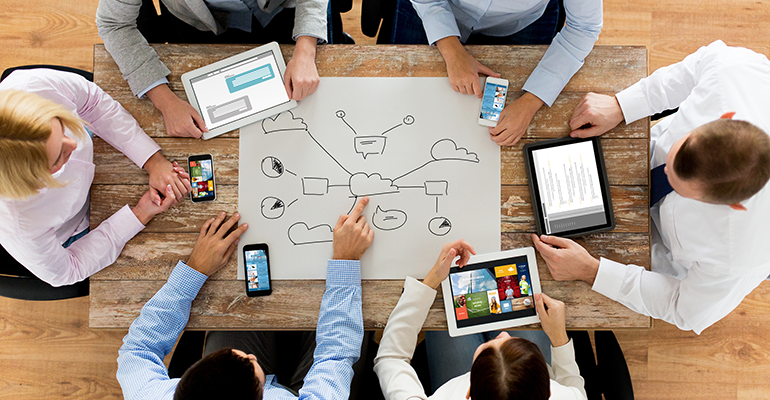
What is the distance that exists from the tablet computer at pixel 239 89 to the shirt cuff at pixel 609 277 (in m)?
Result: 0.94

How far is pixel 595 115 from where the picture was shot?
117 cm

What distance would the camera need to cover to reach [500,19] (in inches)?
51.4

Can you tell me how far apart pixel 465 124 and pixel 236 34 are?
0.84 metres

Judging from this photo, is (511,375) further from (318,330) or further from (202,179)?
(202,179)

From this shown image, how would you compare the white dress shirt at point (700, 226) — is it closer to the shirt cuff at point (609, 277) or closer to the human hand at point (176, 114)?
the shirt cuff at point (609, 277)

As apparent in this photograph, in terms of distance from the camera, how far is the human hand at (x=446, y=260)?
1.15m

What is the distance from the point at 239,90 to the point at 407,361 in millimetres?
896

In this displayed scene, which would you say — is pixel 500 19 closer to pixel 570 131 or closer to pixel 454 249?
pixel 570 131

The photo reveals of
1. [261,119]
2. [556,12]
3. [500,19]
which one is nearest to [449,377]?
[261,119]

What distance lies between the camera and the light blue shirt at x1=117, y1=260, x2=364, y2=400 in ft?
3.69

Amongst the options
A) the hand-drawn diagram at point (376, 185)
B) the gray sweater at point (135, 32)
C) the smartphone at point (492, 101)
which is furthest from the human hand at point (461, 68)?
the gray sweater at point (135, 32)

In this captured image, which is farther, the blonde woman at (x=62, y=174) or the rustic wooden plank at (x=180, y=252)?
the rustic wooden plank at (x=180, y=252)

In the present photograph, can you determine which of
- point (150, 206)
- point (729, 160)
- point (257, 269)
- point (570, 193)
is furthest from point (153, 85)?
point (729, 160)

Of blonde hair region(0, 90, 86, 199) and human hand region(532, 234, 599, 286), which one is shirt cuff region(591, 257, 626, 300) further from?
blonde hair region(0, 90, 86, 199)
